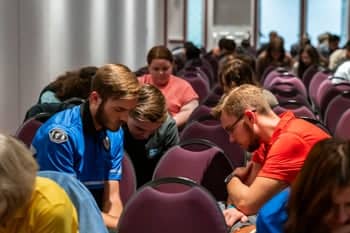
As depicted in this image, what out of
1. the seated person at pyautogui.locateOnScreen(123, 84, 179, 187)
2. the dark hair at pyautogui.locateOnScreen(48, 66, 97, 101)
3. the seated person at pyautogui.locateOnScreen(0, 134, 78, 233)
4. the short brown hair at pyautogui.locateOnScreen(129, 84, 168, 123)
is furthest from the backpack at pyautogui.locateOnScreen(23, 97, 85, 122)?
the seated person at pyautogui.locateOnScreen(0, 134, 78, 233)

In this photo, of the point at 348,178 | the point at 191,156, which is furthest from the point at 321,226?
the point at 191,156

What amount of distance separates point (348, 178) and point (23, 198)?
36.2 inches

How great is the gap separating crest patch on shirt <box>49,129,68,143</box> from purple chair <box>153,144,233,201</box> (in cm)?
108

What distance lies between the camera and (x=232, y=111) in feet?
11.8

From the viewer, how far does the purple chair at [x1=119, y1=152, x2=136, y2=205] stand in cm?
414

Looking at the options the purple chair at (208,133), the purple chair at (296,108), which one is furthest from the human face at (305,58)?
the purple chair at (208,133)

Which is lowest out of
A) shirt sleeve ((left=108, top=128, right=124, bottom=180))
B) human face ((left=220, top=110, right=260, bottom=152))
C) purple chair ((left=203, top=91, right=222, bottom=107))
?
purple chair ((left=203, top=91, right=222, bottom=107))

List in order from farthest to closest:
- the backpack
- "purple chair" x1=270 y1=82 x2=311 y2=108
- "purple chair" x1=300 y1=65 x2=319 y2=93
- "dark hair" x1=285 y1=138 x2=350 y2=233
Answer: "purple chair" x1=300 y1=65 x2=319 y2=93
"purple chair" x1=270 y1=82 x2=311 y2=108
the backpack
"dark hair" x1=285 y1=138 x2=350 y2=233

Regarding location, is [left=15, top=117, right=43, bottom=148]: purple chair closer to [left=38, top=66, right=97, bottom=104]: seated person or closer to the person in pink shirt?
[left=38, top=66, right=97, bottom=104]: seated person

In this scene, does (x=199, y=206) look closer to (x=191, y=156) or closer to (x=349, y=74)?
(x=191, y=156)

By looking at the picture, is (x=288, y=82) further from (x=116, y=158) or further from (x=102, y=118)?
(x=102, y=118)

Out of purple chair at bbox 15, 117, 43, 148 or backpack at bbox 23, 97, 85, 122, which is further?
backpack at bbox 23, 97, 85, 122

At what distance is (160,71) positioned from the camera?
7.03 m

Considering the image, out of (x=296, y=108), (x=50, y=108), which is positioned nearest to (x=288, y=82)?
(x=296, y=108)
